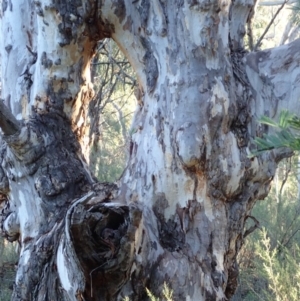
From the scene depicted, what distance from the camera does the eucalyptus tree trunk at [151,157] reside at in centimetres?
207

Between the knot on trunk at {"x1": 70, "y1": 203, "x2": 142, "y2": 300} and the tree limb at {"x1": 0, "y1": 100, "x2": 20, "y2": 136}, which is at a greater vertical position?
the tree limb at {"x1": 0, "y1": 100, "x2": 20, "y2": 136}

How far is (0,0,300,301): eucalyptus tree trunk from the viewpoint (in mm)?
2066

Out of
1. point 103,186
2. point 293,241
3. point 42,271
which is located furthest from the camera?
point 293,241

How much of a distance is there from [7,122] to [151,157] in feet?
1.93

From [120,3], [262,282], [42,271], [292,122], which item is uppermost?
[120,3]

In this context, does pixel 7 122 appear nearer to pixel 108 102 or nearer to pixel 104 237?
pixel 104 237

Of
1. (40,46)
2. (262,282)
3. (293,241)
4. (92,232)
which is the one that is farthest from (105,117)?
(92,232)

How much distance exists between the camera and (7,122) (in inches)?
87.4

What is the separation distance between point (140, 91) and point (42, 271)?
2.84 ft

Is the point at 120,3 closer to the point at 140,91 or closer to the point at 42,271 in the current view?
the point at 140,91

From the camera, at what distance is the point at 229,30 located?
7.86ft

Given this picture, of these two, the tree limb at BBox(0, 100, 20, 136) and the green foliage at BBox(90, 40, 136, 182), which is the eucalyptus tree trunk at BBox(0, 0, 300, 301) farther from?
the green foliage at BBox(90, 40, 136, 182)

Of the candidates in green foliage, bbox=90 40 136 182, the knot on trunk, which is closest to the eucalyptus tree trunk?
the knot on trunk

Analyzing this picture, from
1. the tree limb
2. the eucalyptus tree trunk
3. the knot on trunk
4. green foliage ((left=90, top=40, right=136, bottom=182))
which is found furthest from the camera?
green foliage ((left=90, top=40, right=136, bottom=182))
